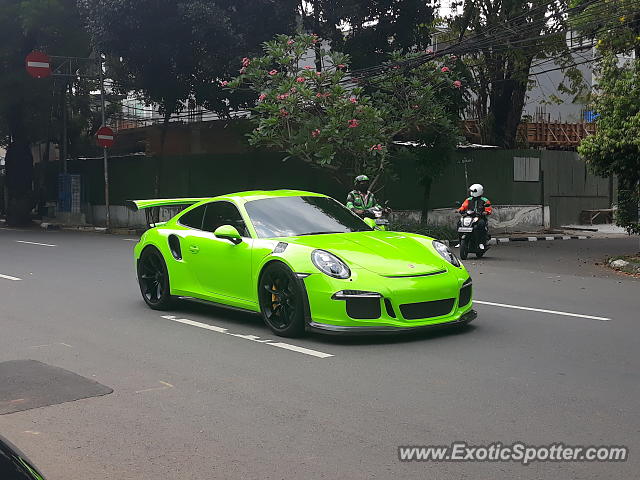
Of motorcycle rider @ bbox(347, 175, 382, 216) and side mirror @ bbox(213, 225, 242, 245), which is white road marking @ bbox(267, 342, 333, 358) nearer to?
side mirror @ bbox(213, 225, 242, 245)

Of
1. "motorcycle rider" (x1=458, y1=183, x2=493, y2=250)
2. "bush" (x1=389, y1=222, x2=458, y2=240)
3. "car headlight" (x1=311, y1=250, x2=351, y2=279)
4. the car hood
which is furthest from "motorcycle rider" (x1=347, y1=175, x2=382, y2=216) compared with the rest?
"car headlight" (x1=311, y1=250, x2=351, y2=279)

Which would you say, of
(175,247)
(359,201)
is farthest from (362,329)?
(359,201)

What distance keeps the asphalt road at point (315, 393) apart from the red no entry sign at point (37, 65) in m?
19.8

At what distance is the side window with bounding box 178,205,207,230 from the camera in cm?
977

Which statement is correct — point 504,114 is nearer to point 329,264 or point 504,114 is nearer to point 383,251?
point 383,251

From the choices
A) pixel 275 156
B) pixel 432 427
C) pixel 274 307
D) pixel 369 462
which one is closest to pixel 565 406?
pixel 432 427

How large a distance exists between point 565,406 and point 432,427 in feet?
3.37

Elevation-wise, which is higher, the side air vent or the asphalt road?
the side air vent

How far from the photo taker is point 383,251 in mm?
8234

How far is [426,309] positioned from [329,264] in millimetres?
971

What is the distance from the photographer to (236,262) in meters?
8.86

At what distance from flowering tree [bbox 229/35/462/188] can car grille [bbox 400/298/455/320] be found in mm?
13251

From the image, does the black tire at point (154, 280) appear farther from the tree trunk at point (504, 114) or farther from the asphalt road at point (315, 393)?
the tree trunk at point (504, 114)

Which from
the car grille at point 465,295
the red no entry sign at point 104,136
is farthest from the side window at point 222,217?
the red no entry sign at point 104,136
